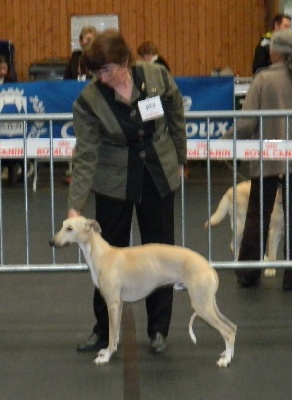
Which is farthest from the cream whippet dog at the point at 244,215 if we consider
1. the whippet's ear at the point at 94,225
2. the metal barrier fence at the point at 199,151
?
the whippet's ear at the point at 94,225

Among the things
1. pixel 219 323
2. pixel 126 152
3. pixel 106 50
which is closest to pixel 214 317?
pixel 219 323

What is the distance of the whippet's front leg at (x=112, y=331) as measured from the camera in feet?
13.6

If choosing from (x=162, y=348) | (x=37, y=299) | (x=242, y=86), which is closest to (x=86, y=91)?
(x=162, y=348)

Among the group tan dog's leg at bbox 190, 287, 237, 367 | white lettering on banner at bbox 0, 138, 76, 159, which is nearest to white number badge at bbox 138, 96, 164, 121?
tan dog's leg at bbox 190, 287, 237, 367

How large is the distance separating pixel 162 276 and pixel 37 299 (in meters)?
1.53

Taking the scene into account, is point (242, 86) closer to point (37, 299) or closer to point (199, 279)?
point (37, 299)

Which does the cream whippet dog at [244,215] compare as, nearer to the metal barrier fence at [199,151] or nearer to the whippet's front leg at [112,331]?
the metal barrier fence at [199,151]

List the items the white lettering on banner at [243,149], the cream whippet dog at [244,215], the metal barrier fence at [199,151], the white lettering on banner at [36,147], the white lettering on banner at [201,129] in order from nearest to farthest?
the metal barrier fence at [199,151] < the white lettering on banner at [243,149] < the white lettering on banner at [36,147] < the cream whippet dog at [244,215] < the white lettering on banner at [201,129]

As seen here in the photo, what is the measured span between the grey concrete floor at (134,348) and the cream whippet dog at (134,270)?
16 cm

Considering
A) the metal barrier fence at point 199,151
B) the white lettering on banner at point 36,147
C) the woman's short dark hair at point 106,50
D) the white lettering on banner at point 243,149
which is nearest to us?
the woman's short dark hair at point 106,50

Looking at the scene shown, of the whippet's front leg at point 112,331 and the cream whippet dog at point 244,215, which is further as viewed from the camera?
the cream whippet dog at point 244,215

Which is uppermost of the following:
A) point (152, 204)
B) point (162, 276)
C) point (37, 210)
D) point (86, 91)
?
point (86, 91)

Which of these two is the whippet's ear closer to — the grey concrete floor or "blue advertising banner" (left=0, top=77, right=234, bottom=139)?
the grey concrete floor

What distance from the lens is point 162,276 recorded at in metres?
4.13
